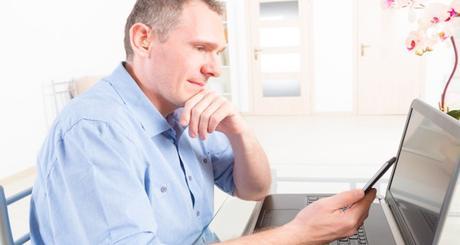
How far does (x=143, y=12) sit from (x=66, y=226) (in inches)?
18.6

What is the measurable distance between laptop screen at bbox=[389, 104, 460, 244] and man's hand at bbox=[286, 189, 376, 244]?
0.34 ft

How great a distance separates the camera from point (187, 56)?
0.88 m

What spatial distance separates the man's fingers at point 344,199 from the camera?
75 cm

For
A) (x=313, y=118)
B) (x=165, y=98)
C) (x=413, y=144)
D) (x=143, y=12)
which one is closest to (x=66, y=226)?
(x=165, y=98)

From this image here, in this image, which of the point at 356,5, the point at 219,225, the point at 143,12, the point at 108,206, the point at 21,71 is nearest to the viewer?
the point at 108,206

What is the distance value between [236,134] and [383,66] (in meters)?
4.88

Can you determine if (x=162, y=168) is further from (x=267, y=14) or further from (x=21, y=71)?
(x=267, y=14)

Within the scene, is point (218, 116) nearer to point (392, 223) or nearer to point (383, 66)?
point (392, 223)

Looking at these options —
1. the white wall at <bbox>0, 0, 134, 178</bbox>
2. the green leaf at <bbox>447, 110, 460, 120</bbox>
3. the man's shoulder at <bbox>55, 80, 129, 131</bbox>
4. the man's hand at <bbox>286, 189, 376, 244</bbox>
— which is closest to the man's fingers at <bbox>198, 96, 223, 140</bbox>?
the man's shoulder at <bbox>55, 80, 129, 131</bbox>

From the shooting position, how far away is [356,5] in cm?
543

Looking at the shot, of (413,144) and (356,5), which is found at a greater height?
(356,5)

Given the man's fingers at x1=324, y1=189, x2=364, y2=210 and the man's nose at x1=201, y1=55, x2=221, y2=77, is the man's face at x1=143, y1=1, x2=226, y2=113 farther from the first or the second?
the man's fingers at x1=324, y1=189, x2=364, y2=210

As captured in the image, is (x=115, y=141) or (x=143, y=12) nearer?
(x=115, y=141)

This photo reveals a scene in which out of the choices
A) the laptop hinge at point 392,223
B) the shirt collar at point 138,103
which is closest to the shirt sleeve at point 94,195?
the shirt collar at point 138,103
